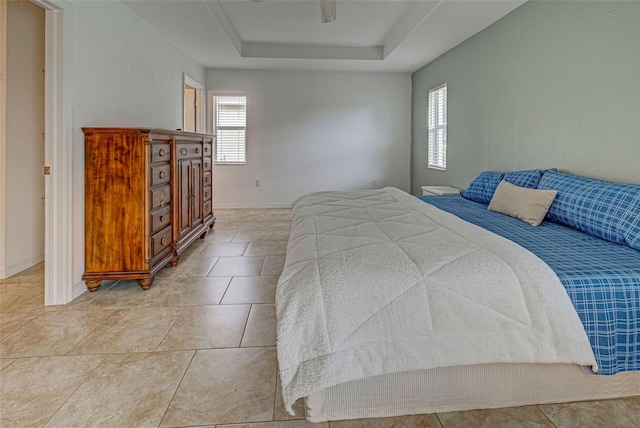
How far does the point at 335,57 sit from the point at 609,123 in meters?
3.99

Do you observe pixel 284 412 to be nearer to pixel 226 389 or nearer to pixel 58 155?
pixel 226 389

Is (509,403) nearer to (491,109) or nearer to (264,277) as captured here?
(264,277)

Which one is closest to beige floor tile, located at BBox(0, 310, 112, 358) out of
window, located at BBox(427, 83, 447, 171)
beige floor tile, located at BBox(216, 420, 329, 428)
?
beige floor tile, located at BBox(216, 420, 329, 428)

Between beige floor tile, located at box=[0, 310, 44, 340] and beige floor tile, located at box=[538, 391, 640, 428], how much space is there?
281cm

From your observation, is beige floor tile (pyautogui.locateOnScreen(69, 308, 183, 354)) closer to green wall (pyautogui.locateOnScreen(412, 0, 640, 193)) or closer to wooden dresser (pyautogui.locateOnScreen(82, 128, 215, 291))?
wooden dresser (pyautogui.locateOnScreen(82, 128, 215, 291))

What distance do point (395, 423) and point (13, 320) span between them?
7.81ft

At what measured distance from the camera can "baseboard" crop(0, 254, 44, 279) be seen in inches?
121

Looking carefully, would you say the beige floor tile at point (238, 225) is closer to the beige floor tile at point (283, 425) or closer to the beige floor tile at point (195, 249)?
the beige floor tile at point (195, 249)

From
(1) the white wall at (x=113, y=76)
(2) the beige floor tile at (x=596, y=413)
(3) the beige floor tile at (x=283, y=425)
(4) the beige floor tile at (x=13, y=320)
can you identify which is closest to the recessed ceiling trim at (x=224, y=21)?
(1) the white wall at (x=113, y=76)

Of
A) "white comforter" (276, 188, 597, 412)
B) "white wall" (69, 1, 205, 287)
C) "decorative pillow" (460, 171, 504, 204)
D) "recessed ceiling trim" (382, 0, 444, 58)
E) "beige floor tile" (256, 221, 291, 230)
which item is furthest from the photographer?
"beige floor tile" (256, 221, 291, 230)

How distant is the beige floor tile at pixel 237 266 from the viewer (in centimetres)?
324

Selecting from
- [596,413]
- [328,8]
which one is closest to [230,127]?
[328,8]

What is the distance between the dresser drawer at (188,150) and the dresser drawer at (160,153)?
0.67 feet

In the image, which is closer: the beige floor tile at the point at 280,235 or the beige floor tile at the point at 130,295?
the beige floor tile at the point at 130,295
